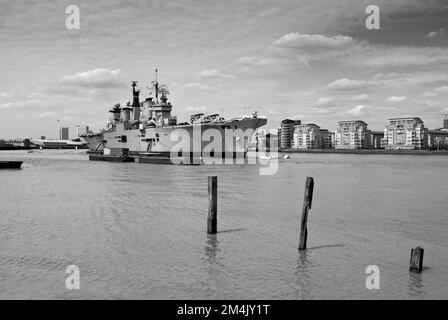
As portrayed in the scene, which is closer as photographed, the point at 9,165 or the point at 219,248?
the point at 219,248

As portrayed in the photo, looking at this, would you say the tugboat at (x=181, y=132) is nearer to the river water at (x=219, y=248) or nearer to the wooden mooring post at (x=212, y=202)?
the river water at (x=219, y=248)

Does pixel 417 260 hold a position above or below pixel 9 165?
below

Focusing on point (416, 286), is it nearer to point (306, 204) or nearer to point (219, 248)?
point (306, 204)

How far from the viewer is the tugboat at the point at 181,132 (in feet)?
225

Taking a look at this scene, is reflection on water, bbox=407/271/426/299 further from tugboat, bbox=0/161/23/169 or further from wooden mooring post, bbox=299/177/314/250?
tugboat, bbox=0/161/23/169

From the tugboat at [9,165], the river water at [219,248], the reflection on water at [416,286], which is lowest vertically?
the reflection on water at [416,286]

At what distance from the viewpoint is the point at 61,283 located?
9.91 m

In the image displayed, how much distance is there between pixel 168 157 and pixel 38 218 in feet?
166

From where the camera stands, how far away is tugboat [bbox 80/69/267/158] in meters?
68.6

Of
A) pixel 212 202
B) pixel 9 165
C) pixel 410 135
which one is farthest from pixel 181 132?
pixel 410 135

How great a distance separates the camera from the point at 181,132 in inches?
2702

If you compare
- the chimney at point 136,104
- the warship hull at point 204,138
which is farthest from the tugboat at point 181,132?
the chimney at point 136,104

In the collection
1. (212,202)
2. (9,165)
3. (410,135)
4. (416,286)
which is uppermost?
(410,135)
